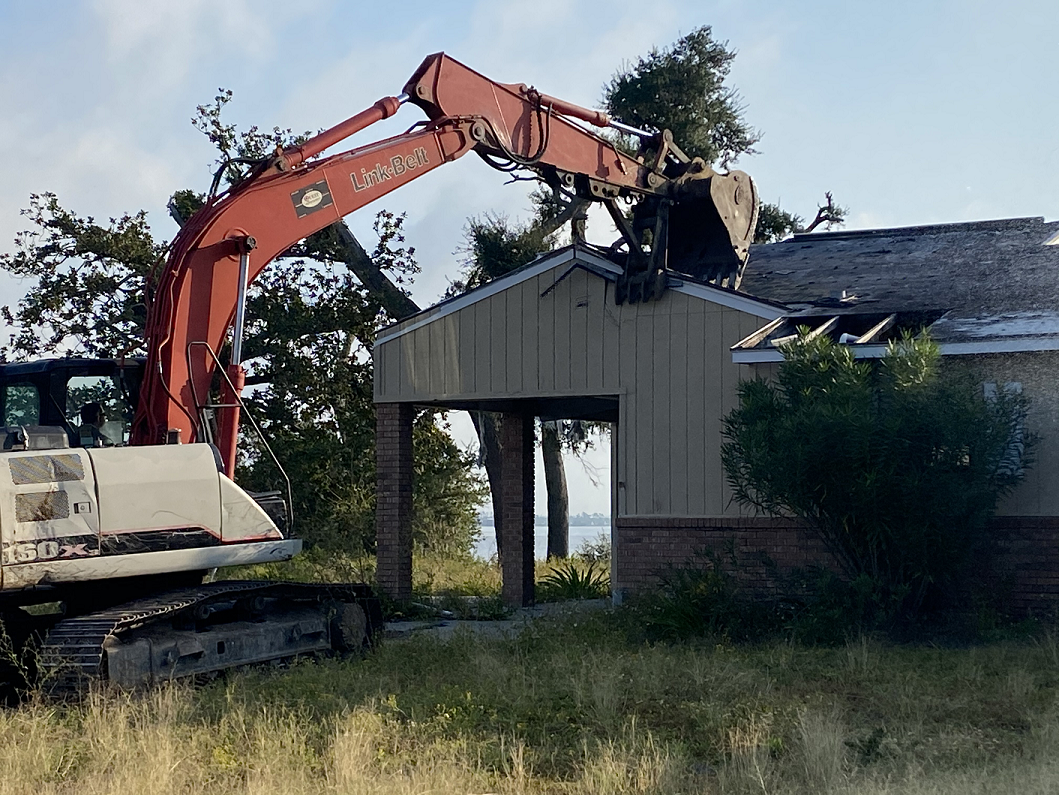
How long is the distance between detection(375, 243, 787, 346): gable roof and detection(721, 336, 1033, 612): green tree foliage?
1803mm

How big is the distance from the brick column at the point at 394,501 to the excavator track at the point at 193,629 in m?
3.89

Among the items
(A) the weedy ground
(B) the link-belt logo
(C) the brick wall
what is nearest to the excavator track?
(A) the weedy ground

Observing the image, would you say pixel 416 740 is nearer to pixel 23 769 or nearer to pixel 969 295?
pixel 23 769

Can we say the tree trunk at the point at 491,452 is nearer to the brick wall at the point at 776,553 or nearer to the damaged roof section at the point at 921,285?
the damaged roof section at the point at 921,285

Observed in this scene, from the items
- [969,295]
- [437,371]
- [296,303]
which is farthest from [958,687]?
[296,303]

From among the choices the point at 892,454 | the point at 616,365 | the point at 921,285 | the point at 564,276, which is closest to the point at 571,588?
the point at 616,365

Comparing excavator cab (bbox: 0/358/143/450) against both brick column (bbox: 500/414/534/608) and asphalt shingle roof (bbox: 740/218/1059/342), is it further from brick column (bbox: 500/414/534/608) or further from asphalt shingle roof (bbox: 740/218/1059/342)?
brick column (bbox: 500/414/534/608)

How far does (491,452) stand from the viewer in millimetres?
28312

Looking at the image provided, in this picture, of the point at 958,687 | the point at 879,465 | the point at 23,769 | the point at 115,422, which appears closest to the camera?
the point at 23,769

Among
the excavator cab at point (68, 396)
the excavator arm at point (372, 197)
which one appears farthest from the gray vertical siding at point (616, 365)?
the excavator cab at point (68, 396)

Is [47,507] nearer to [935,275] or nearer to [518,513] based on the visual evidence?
[518,513]

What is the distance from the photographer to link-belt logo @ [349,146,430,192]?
12383mm

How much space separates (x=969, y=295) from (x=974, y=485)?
11.4 ft

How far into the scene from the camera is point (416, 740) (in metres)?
8.23
